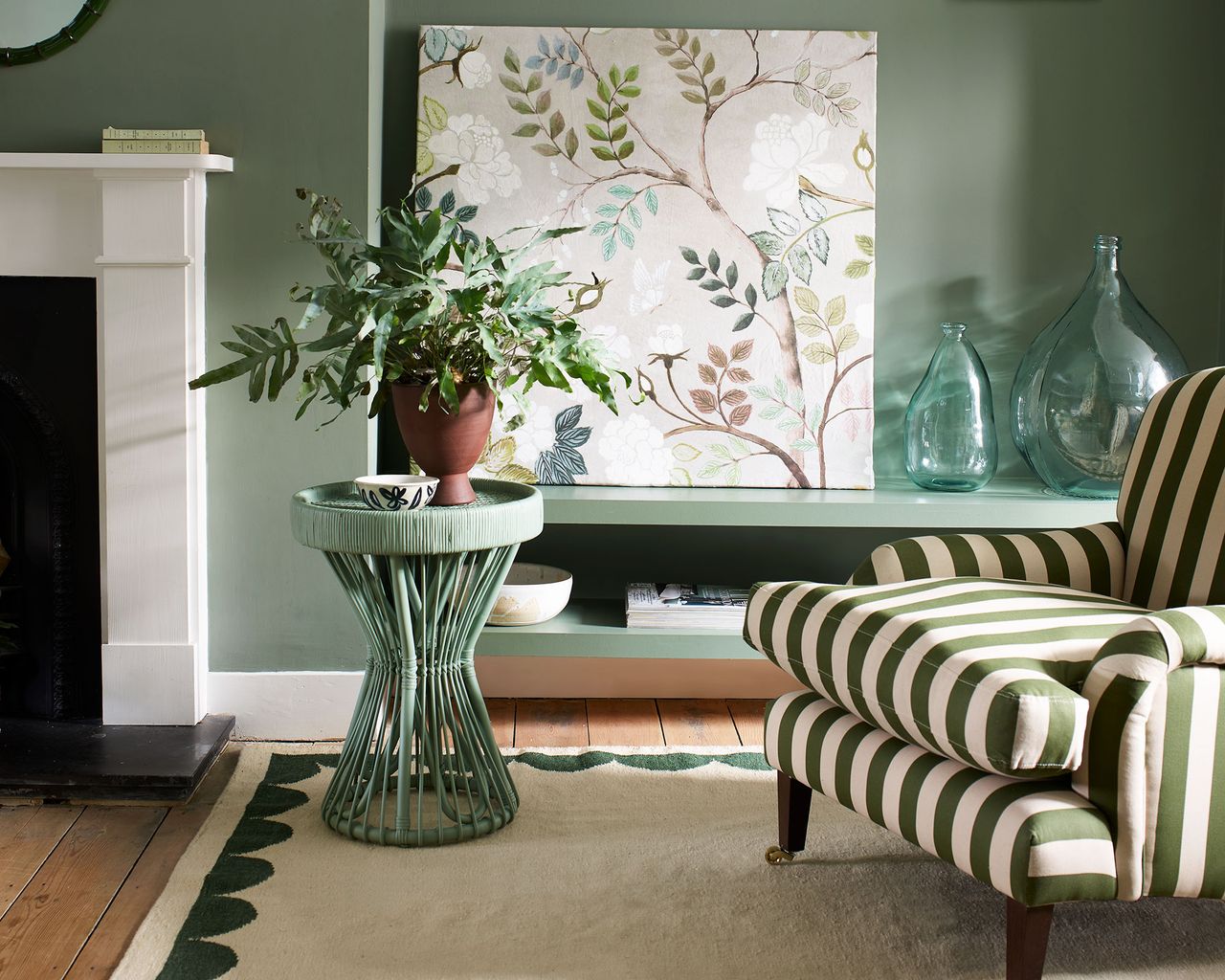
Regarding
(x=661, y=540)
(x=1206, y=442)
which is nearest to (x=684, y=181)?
(x=661, y=540)

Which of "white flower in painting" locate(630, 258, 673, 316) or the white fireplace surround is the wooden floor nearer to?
the white fireplace surround

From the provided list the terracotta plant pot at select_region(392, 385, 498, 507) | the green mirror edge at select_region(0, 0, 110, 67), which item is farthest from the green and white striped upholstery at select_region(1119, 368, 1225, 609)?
the green mirror edge at select_region(0, 0, 110, 67)

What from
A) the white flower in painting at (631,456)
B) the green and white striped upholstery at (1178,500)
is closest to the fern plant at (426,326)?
the white flower in painting at (631,456)

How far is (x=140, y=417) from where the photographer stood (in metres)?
2.55

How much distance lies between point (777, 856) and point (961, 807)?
0.50 meters

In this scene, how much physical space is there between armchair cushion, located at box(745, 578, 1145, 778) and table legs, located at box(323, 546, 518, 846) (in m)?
0.54

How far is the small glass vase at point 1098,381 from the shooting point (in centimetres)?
279

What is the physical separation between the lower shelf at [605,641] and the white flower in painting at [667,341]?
0.68 m

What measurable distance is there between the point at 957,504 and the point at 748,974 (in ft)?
4.38

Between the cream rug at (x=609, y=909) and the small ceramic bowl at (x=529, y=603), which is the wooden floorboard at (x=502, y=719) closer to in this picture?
the small ceramic bowl at (x=529, y=603)

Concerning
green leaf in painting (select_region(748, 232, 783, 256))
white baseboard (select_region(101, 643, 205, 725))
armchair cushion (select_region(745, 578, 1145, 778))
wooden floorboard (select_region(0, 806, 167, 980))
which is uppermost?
green leaf in painting (select_region(748, 232, 783, 256))

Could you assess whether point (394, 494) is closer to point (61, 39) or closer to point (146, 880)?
point (146, 880)

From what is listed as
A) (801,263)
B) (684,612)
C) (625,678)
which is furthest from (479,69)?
(625,678)

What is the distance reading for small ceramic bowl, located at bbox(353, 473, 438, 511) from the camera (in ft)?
6.77
